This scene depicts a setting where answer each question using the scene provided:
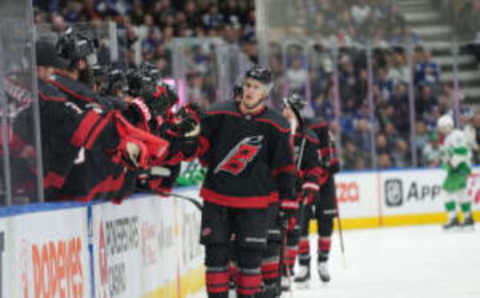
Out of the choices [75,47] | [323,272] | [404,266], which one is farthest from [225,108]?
[404,266]

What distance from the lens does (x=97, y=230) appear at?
560cm

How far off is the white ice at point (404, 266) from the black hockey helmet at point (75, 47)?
3.59m

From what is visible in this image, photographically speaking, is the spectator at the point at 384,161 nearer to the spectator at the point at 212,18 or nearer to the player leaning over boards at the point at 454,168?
the player leaning over boards at the point at 454,168

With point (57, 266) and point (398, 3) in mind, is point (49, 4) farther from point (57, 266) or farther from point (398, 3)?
point (57, 266)

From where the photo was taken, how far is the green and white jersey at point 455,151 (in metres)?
15.2

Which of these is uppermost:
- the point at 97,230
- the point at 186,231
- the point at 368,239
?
the point at 97,230

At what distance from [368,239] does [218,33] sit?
6.25 m

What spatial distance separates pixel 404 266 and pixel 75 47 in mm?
6175

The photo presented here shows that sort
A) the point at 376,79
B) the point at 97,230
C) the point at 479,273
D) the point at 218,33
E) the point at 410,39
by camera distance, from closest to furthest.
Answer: the point at 97,230, the point at 479,273, the point at 376,79, the point at 410,39, the point at 218,33

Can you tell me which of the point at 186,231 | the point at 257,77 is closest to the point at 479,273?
the point at 186,231

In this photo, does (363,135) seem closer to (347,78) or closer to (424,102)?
(347,78)

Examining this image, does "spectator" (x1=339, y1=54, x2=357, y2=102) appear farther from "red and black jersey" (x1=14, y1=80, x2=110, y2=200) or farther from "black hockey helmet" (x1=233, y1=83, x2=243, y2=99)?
"red and black jersey" (x1=14, y1=80, x2=110, y2=200)

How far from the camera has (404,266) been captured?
11016 millimetres

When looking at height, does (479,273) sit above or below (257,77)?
below
